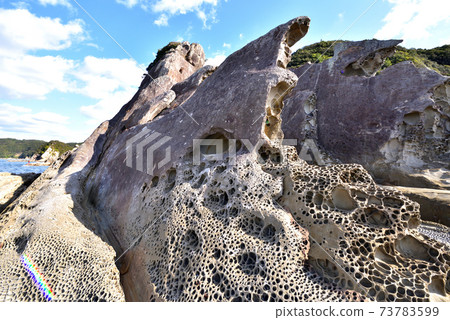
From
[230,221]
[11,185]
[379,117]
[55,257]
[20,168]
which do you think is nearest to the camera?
[230,221]

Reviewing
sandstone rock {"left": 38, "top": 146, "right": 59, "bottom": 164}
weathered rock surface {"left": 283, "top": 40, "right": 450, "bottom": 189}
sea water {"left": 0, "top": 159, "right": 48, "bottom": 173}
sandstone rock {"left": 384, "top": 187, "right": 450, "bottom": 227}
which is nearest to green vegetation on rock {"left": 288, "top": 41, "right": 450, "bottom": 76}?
weathered rock surface {"left": 283, "top": 40, "right": 450, "bottom": 189}

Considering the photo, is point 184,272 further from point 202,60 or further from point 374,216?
point 202,60

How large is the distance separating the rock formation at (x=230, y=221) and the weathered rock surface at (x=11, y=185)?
142 centimetres

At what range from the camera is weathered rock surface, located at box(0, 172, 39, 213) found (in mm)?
5762

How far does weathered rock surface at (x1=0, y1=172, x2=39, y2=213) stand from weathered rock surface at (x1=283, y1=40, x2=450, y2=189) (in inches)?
316

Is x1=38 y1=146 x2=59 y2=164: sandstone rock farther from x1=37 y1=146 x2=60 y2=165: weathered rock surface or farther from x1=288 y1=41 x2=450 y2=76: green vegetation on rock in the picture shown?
x1=288 y1=41 x2=450 y2=76: green vegetation on rock

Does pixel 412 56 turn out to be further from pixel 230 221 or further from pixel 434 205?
pixel 230 221

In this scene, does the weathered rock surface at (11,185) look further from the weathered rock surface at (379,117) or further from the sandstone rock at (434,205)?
the sandstone rock at (434,205)

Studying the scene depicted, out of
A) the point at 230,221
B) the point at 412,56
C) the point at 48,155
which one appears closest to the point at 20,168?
the point at 48,155

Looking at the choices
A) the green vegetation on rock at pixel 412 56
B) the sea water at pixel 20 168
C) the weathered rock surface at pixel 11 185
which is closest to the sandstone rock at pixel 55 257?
the weathered rock surface at pixel 11 185

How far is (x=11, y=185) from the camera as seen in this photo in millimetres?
6168

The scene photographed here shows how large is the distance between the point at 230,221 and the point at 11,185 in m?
6.46

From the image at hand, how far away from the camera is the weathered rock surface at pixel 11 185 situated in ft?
18.9
